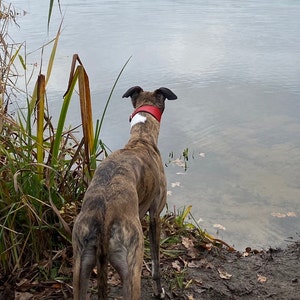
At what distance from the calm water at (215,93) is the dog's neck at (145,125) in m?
1.65

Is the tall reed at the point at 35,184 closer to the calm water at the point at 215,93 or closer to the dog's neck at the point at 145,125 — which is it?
the dog's neck at the point at 145,125

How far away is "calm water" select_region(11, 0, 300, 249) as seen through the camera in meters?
5.42

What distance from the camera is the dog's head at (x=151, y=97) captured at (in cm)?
415

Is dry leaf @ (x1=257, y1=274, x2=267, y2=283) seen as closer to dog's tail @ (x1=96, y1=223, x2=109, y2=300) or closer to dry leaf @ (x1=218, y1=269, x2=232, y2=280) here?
dry leaf @ (x1=218, y1=269, x2=232, y2=280)

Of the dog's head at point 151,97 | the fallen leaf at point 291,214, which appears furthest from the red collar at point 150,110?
the fallen leaf at point 291,214

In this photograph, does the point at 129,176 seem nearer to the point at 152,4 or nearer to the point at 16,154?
the point at 16,154

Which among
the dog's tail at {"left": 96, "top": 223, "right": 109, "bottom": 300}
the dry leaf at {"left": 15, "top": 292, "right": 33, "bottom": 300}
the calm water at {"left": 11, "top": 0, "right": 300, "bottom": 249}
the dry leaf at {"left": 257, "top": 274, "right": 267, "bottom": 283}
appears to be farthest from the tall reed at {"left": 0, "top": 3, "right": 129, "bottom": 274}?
the calm water at {"left": 11, "top": 0, "right": 300, "bottom": 249}

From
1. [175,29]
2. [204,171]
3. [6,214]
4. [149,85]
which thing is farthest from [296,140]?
[175,29]

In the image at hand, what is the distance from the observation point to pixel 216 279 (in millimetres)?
3980

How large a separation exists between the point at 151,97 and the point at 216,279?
1646mm

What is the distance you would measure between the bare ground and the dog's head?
1.34 metres

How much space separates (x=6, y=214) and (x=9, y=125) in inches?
27.7

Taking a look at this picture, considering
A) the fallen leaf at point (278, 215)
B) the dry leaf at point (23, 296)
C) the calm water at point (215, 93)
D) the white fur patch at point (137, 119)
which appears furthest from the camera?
the calm water at point (215, 93)

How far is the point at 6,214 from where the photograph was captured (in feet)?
10.7
